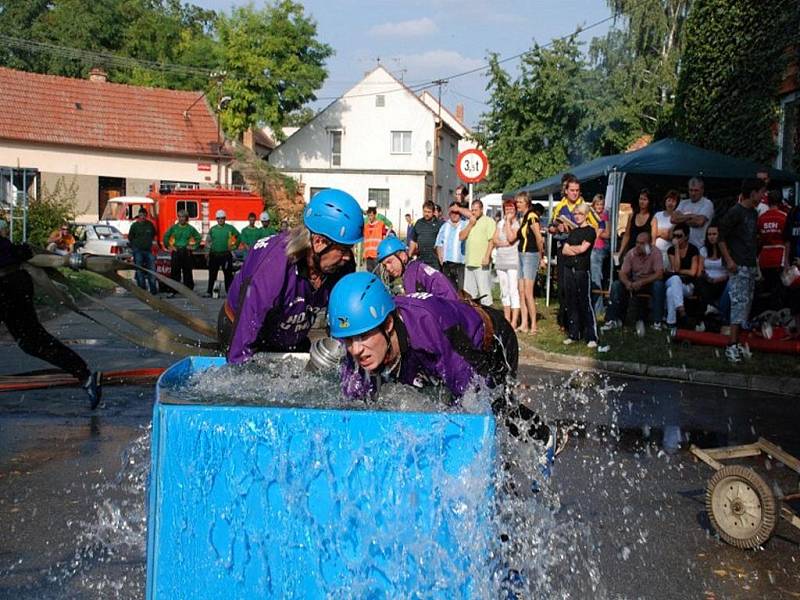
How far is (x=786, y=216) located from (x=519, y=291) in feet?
13.1

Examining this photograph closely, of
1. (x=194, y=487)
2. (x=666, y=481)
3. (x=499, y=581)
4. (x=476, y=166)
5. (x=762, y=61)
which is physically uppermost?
(x=762, y=61)

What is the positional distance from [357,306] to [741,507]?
2.95 metres

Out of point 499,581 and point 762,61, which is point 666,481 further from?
point 762,61

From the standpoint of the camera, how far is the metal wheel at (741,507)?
5.24 m

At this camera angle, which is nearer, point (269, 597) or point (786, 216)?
point (269, 597)

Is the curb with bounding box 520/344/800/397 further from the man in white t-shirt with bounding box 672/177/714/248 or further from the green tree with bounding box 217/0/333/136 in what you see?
the green tree with bounding box 217/0/333/136

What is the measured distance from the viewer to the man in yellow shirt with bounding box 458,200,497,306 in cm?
1595

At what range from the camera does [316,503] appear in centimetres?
301

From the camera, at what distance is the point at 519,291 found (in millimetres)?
14922

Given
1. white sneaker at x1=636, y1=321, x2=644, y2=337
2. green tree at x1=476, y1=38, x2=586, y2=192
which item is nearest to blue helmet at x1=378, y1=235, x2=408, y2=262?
white sneaker at x1=636, y1=321, x2=644, y2=337

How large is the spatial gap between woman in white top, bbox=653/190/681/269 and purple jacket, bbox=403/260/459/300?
857 cm

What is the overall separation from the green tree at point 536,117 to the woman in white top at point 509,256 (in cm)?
2239

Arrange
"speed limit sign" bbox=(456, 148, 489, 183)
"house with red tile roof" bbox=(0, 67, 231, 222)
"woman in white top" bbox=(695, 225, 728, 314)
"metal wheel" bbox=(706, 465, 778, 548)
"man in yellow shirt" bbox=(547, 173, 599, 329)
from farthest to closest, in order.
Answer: "house with red tile roof" bbox=(0, 67, 231, 222)
"speed limit sign" bbox=(456, 148, 489, 183)
"woman in white top" bbox=(695, 225, 728, 314)
"man in yellow shirt" bbox=(547, 173, 599, 329)
"metal wheel" bbox=(706, 465, 778, 548)

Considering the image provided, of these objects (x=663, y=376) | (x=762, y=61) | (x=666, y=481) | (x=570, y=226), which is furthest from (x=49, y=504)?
(x=762, y=61)
